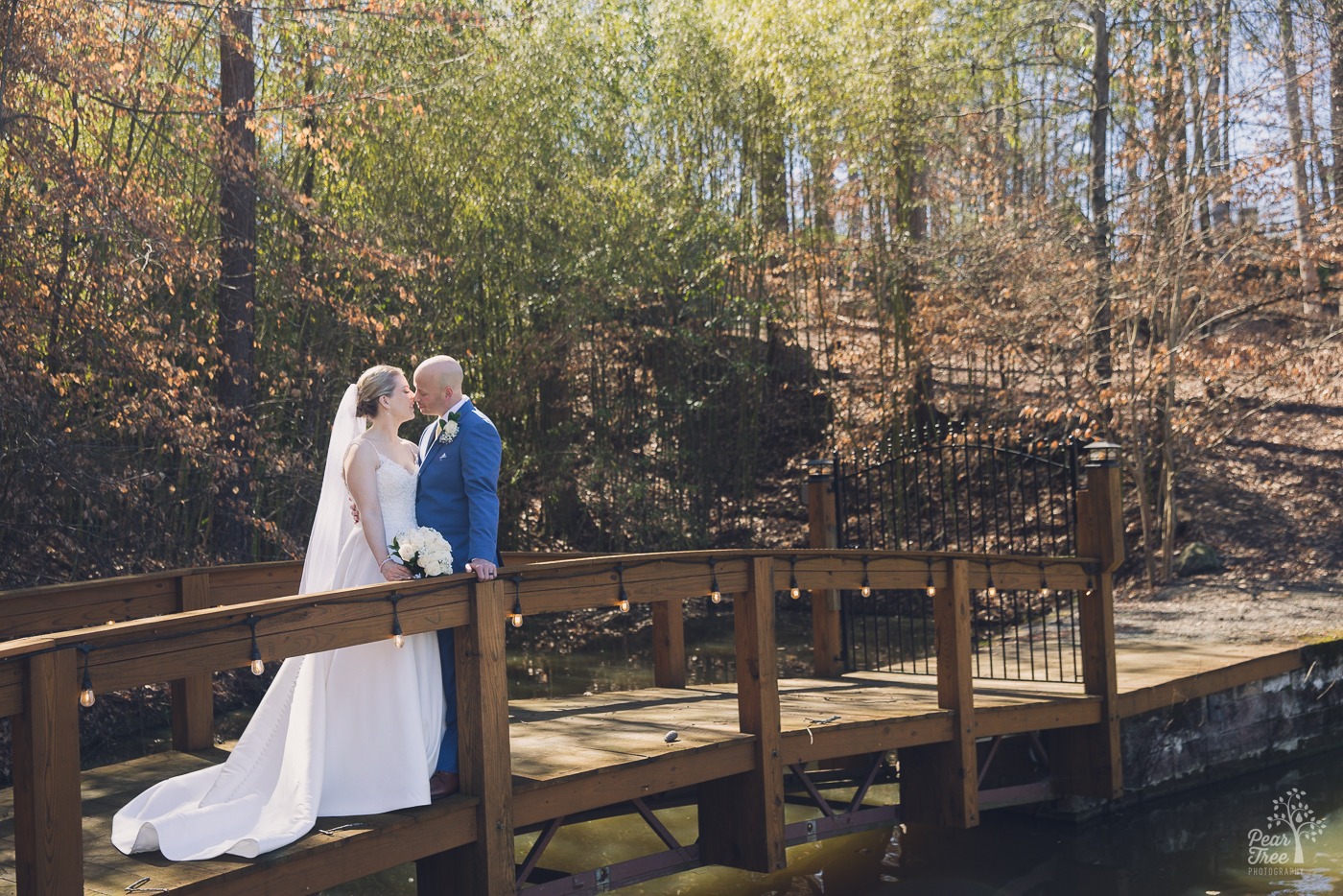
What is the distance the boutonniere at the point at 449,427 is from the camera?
194 inches

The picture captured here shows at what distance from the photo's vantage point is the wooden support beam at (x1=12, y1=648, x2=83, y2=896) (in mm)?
3387

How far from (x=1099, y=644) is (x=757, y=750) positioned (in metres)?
2.77

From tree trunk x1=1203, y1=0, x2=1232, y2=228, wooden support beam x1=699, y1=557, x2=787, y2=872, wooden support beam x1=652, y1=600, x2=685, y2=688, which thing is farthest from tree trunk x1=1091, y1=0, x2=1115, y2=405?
wooden support beam x1=699, y1=557, x2=787, y2=872

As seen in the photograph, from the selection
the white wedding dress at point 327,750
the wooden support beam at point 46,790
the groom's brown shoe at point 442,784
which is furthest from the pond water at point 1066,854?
the wooden support beam at point 46,790

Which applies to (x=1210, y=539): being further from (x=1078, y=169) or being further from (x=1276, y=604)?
(x=1078, y=169)

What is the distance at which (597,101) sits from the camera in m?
15.9

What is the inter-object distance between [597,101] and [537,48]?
1.13 m

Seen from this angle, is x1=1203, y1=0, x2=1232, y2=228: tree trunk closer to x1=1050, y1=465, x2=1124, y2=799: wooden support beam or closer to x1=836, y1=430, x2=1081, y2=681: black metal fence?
x1=836, y1=430, x2=1081, y2=681: black metal fence

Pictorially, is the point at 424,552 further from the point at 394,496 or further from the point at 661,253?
the point at 661,253

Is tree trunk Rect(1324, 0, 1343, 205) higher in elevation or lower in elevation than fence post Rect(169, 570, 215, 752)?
higher

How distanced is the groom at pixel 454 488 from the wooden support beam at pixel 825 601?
3586 mm

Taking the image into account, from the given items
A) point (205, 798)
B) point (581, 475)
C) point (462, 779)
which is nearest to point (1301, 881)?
point (462, 779)

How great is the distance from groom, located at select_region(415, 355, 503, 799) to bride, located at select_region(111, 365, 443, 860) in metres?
0.06

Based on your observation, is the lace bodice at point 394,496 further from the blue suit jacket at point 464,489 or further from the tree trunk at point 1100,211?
the tree trunk at point 1100,211
